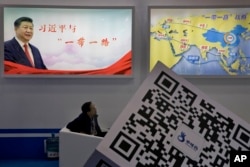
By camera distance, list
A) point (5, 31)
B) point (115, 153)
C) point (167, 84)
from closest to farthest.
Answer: point (115, 153) < point (167, 84) < point (5, 31)

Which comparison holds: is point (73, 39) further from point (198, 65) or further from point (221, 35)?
point (221, 35)

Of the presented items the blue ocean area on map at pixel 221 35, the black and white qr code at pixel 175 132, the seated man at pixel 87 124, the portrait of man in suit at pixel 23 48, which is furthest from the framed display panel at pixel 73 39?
the black and white qr code at pixel 175 132

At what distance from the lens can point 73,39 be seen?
4523mm

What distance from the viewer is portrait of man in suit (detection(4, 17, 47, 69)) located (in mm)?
4484

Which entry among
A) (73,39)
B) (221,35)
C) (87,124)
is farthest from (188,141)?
(221,35)

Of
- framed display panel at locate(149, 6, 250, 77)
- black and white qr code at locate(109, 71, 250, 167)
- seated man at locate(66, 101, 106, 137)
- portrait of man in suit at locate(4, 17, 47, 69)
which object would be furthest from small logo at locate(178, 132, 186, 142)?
portrait of man in suit at locate(4, 17, 47, 69)

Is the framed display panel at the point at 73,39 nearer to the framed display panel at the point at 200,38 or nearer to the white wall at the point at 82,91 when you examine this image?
the white wall at the point at 82,91

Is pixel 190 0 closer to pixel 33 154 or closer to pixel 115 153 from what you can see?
pixel 33 154

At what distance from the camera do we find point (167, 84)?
0.82 m

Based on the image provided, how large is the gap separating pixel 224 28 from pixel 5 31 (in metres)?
2.57

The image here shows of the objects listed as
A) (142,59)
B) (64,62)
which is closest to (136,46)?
(142,59)

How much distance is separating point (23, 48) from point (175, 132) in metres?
4.02

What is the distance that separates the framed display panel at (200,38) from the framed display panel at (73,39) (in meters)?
0.36

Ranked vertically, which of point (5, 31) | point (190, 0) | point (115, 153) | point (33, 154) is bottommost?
point (33, 154)
